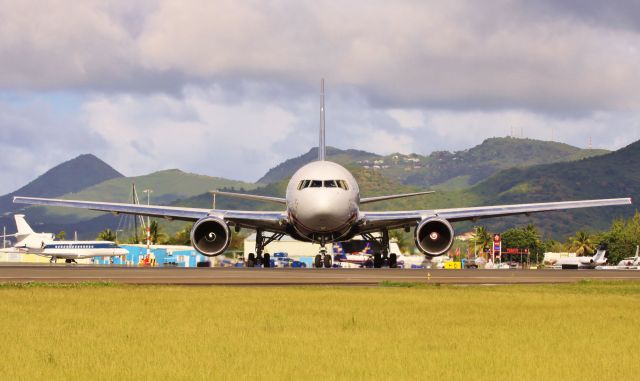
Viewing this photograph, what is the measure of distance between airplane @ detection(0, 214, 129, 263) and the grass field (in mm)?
98675

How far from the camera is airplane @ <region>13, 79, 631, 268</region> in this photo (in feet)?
156

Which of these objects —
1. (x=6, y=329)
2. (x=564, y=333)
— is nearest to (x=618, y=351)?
(x=564, y=333)

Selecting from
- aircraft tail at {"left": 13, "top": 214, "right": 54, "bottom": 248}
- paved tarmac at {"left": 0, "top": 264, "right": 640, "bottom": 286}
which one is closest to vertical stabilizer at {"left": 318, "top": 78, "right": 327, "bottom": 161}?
paved tarmac at {"left": 0, "top": 264, "right": 640, "bottom": 286}

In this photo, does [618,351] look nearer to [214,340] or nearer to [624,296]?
[214,340]

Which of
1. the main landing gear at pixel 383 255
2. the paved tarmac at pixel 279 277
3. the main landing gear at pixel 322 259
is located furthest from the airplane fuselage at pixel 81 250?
the paved tarmac at pixel 279 277

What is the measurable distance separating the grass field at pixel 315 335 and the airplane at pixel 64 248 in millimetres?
98675

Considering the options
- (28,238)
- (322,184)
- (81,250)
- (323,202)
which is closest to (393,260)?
(322,184)

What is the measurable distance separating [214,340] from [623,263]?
119 metres

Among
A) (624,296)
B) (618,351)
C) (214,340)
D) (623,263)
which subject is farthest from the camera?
(623,263)

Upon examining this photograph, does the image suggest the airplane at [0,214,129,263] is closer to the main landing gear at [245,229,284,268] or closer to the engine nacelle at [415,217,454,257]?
the main landing gear at [245,229,284,268]

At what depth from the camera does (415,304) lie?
22.0m

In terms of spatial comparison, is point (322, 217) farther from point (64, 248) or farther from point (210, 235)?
point (64, 248)

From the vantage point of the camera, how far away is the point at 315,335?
52.3 feet

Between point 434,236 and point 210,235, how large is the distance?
10.9m
